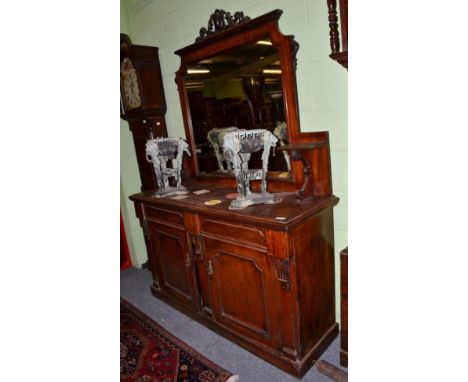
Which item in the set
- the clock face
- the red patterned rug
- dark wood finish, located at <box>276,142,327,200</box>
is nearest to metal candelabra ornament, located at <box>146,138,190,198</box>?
the clock face

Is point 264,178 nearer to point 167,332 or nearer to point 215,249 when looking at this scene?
point 215,249

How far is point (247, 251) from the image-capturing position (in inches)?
70.2

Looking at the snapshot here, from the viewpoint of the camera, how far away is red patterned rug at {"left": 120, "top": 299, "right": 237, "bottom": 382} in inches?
75.8

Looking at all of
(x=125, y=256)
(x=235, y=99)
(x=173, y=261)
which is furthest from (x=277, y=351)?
(x=125, y=256)

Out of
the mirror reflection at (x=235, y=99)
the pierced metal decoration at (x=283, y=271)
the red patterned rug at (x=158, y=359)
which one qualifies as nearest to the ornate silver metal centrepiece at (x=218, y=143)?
the mirror reflection at (x=235, y=99)

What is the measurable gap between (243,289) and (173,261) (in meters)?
0.77

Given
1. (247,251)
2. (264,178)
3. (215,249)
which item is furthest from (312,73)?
(215,249)

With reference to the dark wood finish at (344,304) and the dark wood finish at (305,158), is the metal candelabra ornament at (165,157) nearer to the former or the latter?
the dark wood finish at (305,158)

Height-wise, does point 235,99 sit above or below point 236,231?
above

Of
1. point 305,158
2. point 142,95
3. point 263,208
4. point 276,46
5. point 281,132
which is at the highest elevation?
point 276,46

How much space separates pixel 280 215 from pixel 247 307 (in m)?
0.72

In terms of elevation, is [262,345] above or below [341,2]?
→ below

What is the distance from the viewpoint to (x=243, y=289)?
75.3 inches

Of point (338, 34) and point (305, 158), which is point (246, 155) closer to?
point (305, 158)
